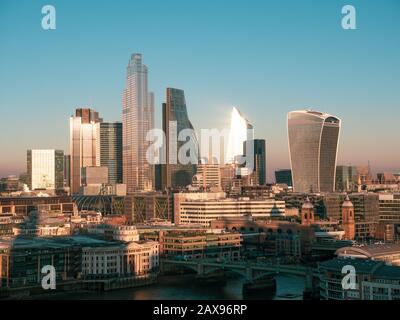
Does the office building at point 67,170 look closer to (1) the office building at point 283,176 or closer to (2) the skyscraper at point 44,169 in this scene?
(2) the skyscraper at point 44,169

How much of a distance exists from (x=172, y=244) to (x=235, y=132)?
16934 mm

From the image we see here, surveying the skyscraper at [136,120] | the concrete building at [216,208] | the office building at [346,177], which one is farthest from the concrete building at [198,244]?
the skyscraper at [136,120]

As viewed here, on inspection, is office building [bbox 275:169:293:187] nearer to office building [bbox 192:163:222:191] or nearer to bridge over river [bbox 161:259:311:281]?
office building [bbox 192:163:222:191]

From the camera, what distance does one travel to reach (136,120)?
156 feet

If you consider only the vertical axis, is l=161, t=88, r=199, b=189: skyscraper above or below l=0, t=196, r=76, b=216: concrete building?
above

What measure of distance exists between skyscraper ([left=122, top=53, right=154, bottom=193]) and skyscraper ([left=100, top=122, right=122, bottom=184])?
1768 millimetres

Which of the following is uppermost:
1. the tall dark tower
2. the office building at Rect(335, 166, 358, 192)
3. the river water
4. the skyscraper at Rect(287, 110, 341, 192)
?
the skyscraper at Rect(287, 110, 341, 192)

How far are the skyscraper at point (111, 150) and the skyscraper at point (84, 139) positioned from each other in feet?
1.24

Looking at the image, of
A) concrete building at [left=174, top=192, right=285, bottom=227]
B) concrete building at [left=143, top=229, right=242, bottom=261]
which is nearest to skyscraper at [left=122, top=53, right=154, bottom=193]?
concrete building at [left=174, top=192, right=285, bottom=227]

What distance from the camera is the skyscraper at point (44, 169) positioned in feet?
143

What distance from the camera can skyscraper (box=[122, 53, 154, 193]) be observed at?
46.3 meters
